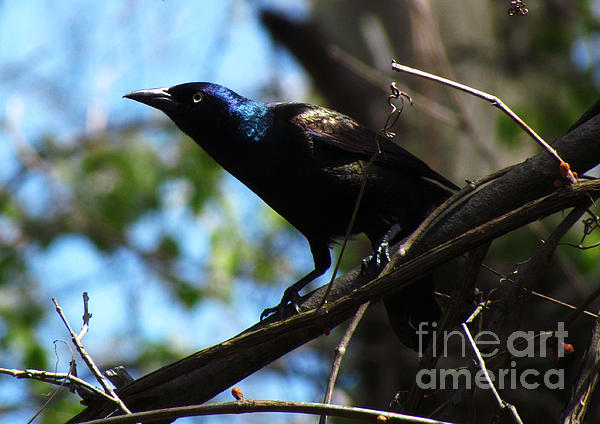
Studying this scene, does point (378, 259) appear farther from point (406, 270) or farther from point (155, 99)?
point (155, 99)

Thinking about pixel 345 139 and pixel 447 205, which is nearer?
pixel 447 205

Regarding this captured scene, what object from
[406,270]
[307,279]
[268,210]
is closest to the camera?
[406,270]

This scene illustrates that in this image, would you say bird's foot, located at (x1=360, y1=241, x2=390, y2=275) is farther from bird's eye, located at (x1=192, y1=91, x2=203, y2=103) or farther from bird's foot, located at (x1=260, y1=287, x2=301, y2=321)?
bird's eye, located at (x1=192, y1=91, x2=203, y2=103)

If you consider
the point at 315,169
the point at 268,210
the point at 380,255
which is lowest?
the point at 380,255

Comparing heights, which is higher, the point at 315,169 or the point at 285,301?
the point at 315,169

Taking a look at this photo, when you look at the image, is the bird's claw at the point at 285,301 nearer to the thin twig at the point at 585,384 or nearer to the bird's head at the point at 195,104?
the bird's head at the point at 195,104

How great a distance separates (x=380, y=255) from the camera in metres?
3.01

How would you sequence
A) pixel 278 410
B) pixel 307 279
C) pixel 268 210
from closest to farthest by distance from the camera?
pixel 278 410, pixel 307 279, pixel 268 210

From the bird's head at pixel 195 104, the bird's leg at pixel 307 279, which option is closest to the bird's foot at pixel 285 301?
the bird's leg at pixel 307 279

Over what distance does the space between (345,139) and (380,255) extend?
696mm

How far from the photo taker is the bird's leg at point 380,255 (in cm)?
275

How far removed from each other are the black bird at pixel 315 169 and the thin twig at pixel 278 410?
150cm

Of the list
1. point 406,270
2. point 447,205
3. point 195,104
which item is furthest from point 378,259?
point 195,104

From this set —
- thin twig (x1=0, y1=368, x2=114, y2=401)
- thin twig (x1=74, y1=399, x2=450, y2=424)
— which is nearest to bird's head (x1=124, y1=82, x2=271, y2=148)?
thin twig (x1=0, y1=368, x2=114, y2=401)
